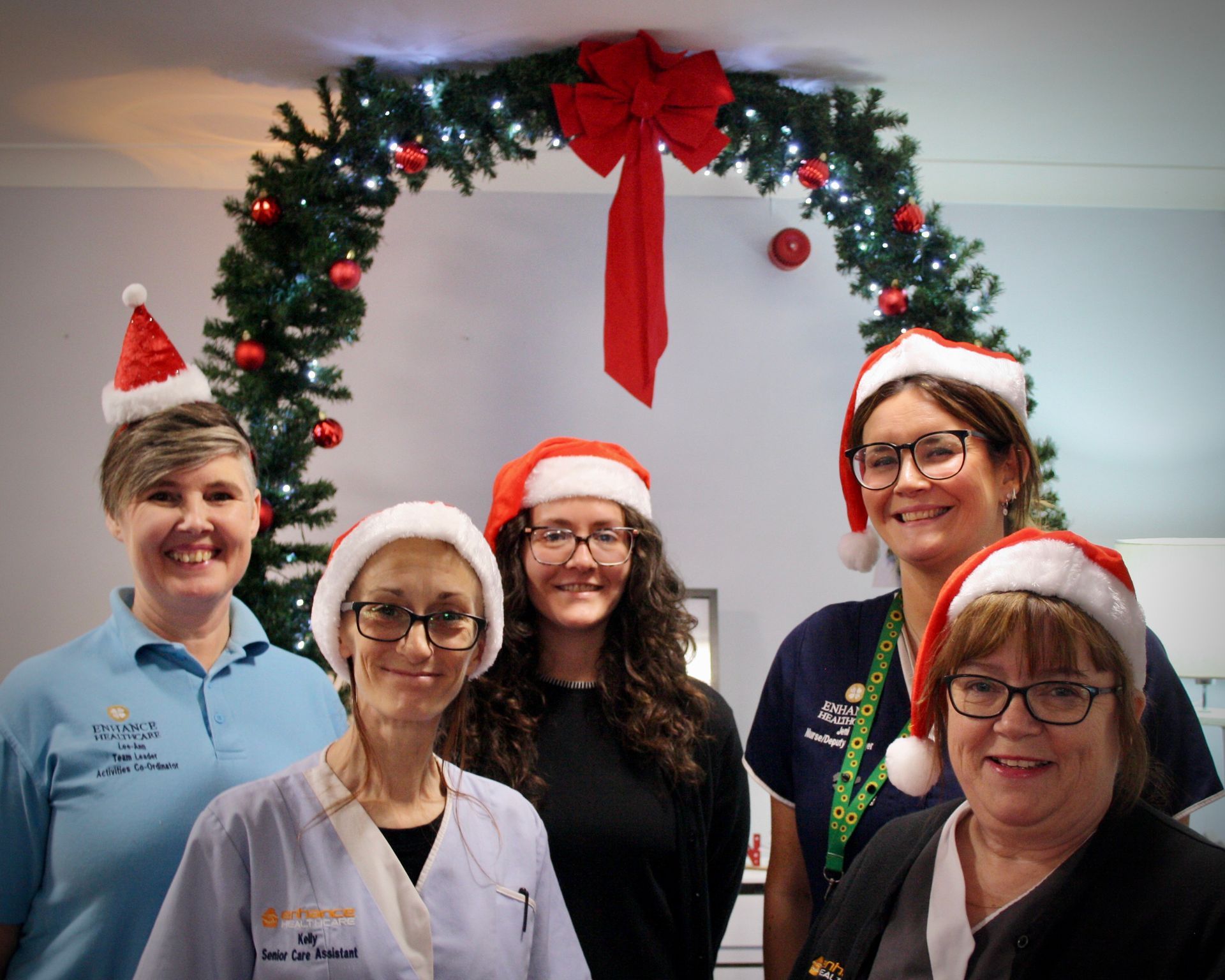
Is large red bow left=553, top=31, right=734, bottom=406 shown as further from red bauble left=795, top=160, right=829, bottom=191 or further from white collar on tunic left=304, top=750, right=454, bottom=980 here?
white collar on tunic left=304, top=750, right=454, bottom=980

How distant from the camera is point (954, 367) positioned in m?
1.76

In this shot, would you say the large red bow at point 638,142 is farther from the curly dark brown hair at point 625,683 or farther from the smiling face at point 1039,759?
the smiling face at point 1039,759

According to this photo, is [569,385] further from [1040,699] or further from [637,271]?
[1040,699]

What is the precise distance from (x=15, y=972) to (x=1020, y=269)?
12.8ft

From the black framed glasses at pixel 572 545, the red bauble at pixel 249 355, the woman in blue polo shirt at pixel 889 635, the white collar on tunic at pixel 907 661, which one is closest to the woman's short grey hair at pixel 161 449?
the black framed glasses at pixel 572 545

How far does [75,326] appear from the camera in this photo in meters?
3.81

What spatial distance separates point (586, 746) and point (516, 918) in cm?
50

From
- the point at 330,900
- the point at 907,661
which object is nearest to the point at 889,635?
the point at 907,661

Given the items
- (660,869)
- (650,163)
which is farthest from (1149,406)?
(660,869)

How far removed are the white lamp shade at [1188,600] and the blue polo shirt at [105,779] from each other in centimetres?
283

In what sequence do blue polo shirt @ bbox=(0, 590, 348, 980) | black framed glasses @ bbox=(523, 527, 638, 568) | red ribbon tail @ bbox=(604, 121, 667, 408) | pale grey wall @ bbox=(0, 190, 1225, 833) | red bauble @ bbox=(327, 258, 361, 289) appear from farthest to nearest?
pale grey wall @ bbox=(0, 190, 1225, 833), red ribbon tail @ bbox=(604, 121, 667, 408), red bauble @ bbox=(327, 258, 361, 289), black framed glasses @ bbox=(523, 527, 638, 568), blue polo shirt @ bbox=(0, 590, 348, 980)

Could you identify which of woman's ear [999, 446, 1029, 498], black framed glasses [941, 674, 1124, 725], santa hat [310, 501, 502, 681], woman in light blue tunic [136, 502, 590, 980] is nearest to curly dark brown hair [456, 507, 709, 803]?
woman in light blue tunic [136, 502, 590, 980]

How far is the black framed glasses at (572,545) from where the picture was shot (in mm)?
2078

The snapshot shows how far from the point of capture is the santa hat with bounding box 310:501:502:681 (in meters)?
1.56
